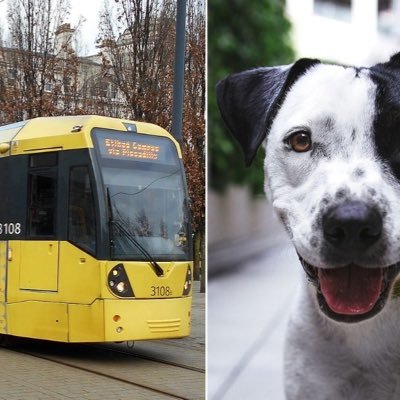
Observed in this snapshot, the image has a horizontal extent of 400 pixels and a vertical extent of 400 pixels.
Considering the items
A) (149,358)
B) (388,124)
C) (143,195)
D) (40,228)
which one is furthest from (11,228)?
(388,124)

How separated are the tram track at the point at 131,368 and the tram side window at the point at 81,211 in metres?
0.47

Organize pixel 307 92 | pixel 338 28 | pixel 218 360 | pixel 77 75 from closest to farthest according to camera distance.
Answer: pixel 307 92 → pixel 338 28 → pixel 218 360 → pixel 77 75

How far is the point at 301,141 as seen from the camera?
1644mm

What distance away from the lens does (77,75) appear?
2869mm

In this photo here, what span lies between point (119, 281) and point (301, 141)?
180cm

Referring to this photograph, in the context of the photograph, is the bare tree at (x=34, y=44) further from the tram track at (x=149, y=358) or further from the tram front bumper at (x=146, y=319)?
the tram track at (x=149, y=358)

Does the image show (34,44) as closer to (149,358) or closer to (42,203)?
(42,203)

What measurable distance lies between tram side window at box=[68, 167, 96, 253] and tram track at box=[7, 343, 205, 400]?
47cm

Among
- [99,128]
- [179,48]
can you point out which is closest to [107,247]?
[99,128]

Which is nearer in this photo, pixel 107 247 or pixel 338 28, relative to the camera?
pixel 338 28

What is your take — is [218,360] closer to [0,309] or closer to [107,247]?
[107,247]

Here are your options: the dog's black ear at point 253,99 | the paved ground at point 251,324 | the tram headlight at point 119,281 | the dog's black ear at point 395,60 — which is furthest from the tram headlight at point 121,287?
the dog's black ear at point 395,60

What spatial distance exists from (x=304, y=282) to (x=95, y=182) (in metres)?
1.67

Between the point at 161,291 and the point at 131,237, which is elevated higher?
the point at 131,237
